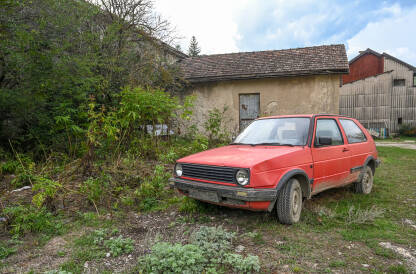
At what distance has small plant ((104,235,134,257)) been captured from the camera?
9.89 feet

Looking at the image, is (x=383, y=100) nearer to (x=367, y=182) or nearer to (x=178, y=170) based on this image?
(x=367, y=182)

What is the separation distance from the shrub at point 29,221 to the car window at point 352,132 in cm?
510

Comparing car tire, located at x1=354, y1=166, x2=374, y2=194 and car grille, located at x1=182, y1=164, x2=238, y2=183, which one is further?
car tire, located at x1=354, y1=166, x2=374, y2=194

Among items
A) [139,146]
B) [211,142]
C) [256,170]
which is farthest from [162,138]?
[256,170]

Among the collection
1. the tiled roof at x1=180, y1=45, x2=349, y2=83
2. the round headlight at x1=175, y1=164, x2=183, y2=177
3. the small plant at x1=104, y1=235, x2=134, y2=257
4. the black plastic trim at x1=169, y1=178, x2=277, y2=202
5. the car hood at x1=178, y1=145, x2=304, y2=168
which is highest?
the tiled roof at x1=180, y1=45, x2=349, y2=83

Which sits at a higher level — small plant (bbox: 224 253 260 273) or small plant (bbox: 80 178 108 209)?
small plant (bbox: 80 178 108 209)

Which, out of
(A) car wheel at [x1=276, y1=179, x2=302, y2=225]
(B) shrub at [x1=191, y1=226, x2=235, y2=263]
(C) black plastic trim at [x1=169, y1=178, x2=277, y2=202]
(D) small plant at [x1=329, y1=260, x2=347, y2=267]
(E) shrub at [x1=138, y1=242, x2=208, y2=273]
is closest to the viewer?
(E) shrub at [x1=138, y1=242, x2=208, y2=273]

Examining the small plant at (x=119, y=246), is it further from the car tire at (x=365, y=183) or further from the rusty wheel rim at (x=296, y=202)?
the car tire at (x=365, y=183)

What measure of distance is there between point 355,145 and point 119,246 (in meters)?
4.45

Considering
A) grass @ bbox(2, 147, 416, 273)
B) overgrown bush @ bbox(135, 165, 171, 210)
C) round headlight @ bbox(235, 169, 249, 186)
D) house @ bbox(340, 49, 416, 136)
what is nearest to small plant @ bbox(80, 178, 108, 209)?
grass @ bbox(2, 147, 416, 273)

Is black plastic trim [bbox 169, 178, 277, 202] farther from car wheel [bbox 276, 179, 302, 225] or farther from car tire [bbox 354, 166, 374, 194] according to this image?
car tire [bbox 354, 166, 374, 194]

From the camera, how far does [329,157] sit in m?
4.32

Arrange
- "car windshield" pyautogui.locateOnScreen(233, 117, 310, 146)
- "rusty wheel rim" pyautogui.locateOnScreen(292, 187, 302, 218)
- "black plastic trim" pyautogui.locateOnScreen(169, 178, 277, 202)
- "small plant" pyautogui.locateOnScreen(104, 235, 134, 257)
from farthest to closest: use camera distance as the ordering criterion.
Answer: "car windshield" pyautogui.locateOnScreen(233, 117, 310, 146) < "rusty wheel rim" pyautogui.locateOnScreen(292, 187, 302, 218) < "black plastic trim" pyautogui.locateOnScreen(169, 178, 277, 202) < "small plant" pyautogui.locateOnScreen(104, 235, 134, 257)

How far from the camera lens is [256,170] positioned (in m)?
3.30
